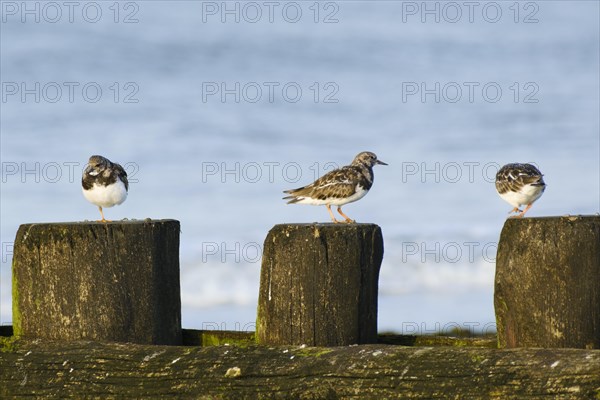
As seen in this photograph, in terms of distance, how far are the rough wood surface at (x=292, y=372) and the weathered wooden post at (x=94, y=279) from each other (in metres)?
0.25

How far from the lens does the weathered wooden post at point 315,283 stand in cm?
769

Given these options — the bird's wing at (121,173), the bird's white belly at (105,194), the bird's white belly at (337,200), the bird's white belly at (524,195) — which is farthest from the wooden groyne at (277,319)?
the bird's white belly at (524,195)

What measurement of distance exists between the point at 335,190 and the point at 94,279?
530 centimetres

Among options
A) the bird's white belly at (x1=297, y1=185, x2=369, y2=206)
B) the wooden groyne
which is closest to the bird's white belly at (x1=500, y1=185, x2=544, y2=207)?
the bird's white belly at (x1=297, y1=185, x2=369, y2=206)

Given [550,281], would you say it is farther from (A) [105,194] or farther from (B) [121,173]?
(B) [121,173]

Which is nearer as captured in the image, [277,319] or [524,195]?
[277,319]

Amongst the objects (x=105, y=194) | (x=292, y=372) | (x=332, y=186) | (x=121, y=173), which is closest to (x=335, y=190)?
(x=332, y=186)

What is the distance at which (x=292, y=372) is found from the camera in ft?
22.8

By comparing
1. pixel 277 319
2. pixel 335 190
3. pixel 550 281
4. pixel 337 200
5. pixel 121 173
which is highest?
pixel 121 173

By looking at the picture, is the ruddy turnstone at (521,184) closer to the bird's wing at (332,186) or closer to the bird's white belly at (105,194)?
the bird's wing at (332,186)

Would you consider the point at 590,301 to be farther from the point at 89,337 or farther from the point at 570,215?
the point at 89,337

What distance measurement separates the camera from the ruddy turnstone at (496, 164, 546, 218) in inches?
483

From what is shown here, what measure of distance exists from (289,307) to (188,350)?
898 millimetres

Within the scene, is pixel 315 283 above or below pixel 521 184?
below
